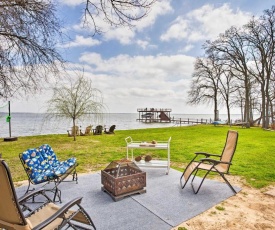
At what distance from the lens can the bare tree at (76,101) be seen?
1115 cm

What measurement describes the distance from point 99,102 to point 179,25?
5.84m

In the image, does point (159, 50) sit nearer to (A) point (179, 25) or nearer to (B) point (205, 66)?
(A) point (179, 25)

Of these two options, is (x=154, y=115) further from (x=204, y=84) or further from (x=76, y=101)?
(x=76, y=101)

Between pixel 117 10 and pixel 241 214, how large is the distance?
348 cm

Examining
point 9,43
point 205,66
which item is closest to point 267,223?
point 9,43

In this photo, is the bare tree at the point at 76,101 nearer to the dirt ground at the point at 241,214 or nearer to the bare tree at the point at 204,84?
A: the dirt ground at the point at 241,214

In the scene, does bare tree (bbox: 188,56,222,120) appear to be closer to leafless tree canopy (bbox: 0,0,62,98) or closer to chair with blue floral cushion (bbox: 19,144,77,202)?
leafless tree canopy (bbox: 0,0,62,98)

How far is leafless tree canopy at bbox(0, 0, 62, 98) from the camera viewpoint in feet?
10.7

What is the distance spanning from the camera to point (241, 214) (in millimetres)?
3080

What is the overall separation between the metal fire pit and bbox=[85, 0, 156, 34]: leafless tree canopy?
2450 millimetres

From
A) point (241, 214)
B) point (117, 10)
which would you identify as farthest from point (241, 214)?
point (117, 10)

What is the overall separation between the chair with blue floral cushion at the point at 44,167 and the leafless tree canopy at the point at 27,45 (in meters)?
1.32

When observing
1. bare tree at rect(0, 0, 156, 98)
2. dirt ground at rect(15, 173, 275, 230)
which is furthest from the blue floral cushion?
dirt ground at rect(15, 173, 275, 230)

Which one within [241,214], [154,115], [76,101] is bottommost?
[241,214]
